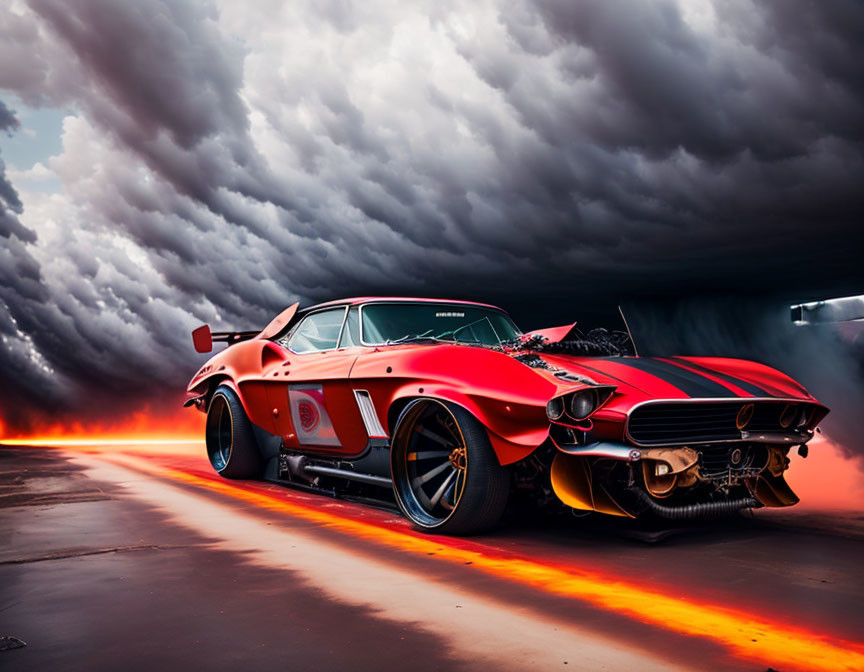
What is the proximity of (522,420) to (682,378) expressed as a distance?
38.2 inches

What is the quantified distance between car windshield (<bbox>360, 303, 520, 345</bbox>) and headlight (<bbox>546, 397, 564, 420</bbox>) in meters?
1.40

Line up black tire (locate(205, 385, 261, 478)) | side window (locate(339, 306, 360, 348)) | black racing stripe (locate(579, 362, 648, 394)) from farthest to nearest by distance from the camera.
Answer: black tire (locate(205, 385, 261, 478)), side window (locate(339, 306, 360, 348)), black racing stripe (locate(579, 362, 648, 394))

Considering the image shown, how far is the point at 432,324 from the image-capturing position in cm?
548

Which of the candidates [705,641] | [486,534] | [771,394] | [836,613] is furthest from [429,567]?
[771,394]

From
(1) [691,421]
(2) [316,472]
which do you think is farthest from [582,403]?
(2) [316,472]

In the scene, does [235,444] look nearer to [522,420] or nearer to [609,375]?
[522,420]

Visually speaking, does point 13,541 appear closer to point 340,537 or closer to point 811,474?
point 340,537

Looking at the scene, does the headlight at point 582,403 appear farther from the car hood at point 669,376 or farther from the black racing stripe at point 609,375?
the black racing stripe at point 609,375

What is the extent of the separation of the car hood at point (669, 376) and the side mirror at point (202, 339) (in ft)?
12.1

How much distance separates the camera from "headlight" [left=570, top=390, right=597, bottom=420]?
12.4ft

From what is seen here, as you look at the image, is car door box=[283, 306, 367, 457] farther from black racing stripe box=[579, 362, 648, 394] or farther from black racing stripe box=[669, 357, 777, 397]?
black racing stripe box=[669, 357, 777, 397]

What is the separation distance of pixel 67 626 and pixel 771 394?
359 centimetres

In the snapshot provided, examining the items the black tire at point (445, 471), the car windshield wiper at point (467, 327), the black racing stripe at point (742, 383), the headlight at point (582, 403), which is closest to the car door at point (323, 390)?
the black tire at point (445, 471)

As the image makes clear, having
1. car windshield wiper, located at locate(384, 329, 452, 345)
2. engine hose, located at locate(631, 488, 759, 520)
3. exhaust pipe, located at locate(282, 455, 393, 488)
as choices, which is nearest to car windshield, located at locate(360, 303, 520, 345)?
car windshield wiper, located at locate(384, 329, 452, 345)
